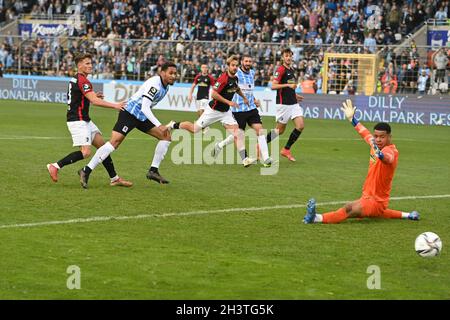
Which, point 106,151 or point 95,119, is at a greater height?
point 106,151

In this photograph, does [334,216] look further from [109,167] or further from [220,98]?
[220,98]

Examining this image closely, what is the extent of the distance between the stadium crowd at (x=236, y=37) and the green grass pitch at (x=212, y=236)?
18005 mm

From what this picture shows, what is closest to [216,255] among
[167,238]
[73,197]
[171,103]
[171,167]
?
[167,238]

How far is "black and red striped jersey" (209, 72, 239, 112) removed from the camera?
17734 millimetres

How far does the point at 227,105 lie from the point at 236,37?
2649 cm

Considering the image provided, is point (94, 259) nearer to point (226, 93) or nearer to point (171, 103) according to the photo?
point (226, 93)

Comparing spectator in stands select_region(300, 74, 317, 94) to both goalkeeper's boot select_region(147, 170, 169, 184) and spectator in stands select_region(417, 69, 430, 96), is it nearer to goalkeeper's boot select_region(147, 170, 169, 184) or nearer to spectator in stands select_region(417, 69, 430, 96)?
spectator in stands select_region(417, 69, 430, 96)

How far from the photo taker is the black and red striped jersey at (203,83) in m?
28.4

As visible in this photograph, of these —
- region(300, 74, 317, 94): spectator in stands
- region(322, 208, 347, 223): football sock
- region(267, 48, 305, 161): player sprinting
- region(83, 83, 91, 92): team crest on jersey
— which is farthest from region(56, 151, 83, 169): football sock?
region(300, 74, 317, 94): spectator in stands

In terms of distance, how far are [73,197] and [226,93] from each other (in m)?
5.72

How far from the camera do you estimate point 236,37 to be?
43906 mm

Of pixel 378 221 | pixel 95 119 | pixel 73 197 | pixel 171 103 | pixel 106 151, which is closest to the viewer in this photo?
pixel 378 221

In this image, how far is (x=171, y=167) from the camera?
17359mm

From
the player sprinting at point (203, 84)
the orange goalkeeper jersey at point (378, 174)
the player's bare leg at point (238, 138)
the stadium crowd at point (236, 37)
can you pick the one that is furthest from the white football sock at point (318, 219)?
A: the stadium crowd at point (236, 37)
